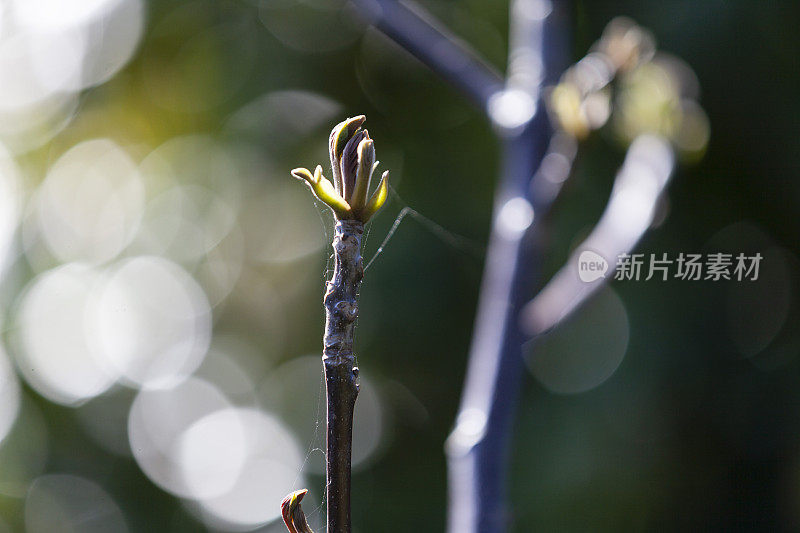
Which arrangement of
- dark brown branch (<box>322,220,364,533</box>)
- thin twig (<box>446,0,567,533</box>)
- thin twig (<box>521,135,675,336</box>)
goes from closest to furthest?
dark brown branch (<box>322,220,364,533</box>)
thin twig (<box>446,0,567,533</box>)
thin twig (<box>521,135,675,336</box>)

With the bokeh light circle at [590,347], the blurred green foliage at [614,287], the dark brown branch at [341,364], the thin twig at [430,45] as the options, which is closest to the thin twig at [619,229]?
the thin twig at [430,45]

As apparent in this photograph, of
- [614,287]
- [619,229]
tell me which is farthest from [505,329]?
[614,287]

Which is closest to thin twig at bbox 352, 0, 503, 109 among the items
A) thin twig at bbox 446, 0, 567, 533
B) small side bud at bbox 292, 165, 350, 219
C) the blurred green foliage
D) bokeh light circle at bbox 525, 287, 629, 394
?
thin twig at bbox 446, 0, 567, 533

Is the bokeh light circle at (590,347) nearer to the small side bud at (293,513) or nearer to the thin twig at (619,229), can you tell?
the thin twig at (619,229)

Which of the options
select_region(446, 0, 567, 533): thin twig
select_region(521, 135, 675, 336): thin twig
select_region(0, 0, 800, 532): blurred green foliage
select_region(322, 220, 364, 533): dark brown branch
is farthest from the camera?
select_region(0, 0, 800, 532): blurred green foliage

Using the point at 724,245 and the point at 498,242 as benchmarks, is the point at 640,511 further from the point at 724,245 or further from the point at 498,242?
the point at 498,242

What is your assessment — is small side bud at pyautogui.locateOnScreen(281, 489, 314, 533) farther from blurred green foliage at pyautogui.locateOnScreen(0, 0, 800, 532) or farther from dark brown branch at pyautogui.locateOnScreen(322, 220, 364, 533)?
blurred green foliage at pyautogui.locateOnScreen(0, 0, 800, 532)

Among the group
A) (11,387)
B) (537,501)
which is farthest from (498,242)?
(11,387)

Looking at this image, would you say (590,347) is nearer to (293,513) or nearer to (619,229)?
(619,229)
